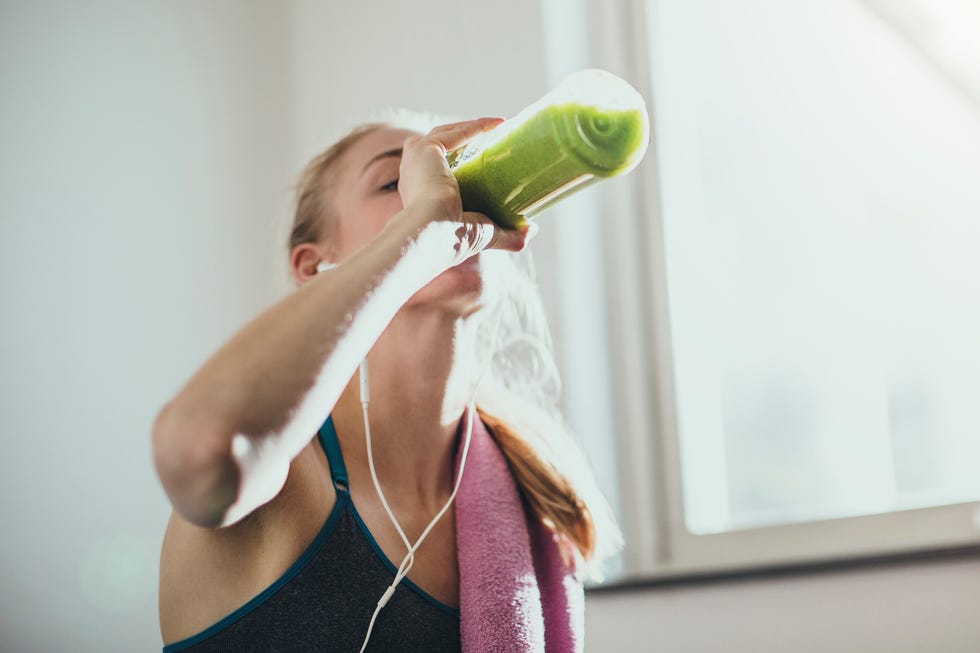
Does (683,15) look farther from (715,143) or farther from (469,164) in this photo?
(469,164)

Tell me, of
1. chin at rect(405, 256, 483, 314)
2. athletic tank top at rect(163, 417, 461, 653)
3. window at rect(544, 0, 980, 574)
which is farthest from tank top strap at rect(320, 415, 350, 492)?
window at rect(544, 0, 980, 574)

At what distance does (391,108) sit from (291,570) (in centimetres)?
106

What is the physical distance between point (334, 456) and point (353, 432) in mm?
73

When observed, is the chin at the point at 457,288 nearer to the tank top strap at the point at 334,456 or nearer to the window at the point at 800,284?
the tank top strap at the point at 334,456

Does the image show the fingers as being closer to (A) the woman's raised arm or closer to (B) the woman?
(B) the woman

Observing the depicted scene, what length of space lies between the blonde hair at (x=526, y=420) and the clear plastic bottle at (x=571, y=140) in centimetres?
20

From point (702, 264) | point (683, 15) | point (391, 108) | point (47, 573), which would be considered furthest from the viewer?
point (391, 108)

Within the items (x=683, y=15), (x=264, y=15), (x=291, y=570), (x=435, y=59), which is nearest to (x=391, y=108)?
(x=435, y=59)

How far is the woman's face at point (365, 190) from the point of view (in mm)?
1106

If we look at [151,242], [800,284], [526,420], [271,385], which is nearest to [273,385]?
[271,385]

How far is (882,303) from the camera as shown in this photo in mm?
1295

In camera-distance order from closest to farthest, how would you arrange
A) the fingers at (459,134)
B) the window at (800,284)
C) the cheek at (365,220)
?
the fingers at (459,134) < the cheek at (365,220) < the window at (800,284)

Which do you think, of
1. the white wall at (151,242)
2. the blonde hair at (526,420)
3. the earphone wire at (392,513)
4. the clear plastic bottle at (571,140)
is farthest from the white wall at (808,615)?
the clear plastic bottle at (571,140)

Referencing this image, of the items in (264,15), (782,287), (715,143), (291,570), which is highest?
(264,15)
